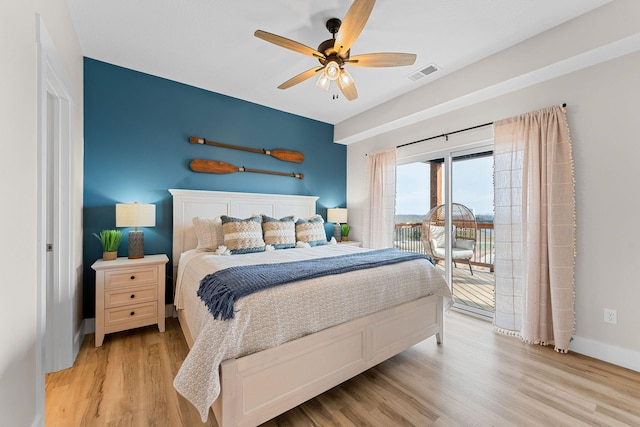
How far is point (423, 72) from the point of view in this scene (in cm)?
300

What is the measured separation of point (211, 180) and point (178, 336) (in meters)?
1.88

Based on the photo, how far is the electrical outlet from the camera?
7.18ft

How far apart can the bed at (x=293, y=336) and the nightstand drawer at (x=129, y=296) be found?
343 mm

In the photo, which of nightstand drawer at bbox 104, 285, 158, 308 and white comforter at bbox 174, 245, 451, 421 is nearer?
white comforter at bbox 174, 245, 451, 421

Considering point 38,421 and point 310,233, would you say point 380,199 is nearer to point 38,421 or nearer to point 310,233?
point 310,233

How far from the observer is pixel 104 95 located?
2.88 metres

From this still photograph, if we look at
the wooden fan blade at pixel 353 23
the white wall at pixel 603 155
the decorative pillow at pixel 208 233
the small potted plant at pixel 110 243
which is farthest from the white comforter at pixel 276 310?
the wooden fan blade at pixel 353 23

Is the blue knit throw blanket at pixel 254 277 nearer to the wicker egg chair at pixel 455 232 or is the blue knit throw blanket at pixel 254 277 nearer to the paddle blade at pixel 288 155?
the wicker egg chair at pixel 455 232

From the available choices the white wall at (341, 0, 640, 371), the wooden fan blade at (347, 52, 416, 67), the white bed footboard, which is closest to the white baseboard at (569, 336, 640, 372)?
the white wall at (341, 0, 640, 371)

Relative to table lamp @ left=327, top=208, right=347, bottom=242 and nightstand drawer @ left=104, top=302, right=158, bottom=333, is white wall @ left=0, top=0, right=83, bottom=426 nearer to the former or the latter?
nightstand drawer @ left=104, top=302, right=158, bottom=333

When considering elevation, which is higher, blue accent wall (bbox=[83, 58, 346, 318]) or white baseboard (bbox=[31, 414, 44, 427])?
blue accent wall (bbox=[83, 58, 346, 318])

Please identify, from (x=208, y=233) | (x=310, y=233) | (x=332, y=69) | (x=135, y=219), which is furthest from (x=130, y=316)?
(x=332, y=69)

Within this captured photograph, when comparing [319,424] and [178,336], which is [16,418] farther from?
[178,336]

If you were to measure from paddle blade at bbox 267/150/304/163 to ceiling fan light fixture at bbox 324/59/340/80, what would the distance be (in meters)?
1.95
